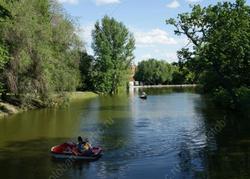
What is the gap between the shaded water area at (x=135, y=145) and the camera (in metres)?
23.5

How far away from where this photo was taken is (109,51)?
363 ft

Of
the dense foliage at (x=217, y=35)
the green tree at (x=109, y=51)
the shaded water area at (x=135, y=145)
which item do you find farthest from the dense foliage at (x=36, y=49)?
the green tree at (x=109, y=51)

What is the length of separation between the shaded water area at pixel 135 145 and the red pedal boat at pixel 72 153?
1.73 ft

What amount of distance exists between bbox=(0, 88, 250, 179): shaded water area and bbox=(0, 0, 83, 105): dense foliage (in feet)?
15.3

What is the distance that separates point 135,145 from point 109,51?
80542 millimetres

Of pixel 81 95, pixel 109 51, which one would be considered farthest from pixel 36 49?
pixel 109 51

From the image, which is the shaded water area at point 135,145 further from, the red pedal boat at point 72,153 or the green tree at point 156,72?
the green tree at point 156,72

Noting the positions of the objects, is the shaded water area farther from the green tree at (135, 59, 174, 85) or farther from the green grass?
the green tree at (135, 59, 174, 85)

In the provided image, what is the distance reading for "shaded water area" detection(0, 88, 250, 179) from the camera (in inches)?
926

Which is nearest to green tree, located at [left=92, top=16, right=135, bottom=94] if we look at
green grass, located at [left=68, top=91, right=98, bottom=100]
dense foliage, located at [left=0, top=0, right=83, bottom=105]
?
green grass, located at [left=68, top=91, right=98, bottom=100]

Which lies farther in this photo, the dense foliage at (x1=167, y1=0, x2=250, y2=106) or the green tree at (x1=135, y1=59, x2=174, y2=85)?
the green tree at (x1=135, y1=59, x2=174, y2=85)

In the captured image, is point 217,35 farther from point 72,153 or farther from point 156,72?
point 156,72

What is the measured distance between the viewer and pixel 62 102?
62.1 metres

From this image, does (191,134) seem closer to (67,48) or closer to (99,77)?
(67,48)
